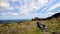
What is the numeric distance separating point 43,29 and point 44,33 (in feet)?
3.74

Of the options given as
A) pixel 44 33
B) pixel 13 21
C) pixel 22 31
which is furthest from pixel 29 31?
pixel 13 21

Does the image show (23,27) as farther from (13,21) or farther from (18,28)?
(13,21)

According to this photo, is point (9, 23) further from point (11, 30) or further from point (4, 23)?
point (11, 30)

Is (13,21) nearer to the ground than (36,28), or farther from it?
farther from it

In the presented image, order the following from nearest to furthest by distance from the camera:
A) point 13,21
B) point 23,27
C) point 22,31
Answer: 1. point 22,31
2. point 23,27
3. point 13,21

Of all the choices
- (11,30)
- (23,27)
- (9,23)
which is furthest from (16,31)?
(9,23)

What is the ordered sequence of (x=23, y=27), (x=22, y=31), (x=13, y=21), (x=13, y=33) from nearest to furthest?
(x=13, y=33)
(x=22, y=31)
(x=23, y=27)
(x=13, y=21)

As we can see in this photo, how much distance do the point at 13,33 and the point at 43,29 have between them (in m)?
4.78

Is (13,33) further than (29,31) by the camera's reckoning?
No

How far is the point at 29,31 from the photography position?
17406 mm

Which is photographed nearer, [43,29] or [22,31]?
[22,31]

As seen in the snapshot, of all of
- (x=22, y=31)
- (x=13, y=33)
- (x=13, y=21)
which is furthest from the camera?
(x=13, y=21)

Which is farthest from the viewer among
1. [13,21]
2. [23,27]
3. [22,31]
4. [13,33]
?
[13,21]

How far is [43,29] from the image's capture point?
1833cm
